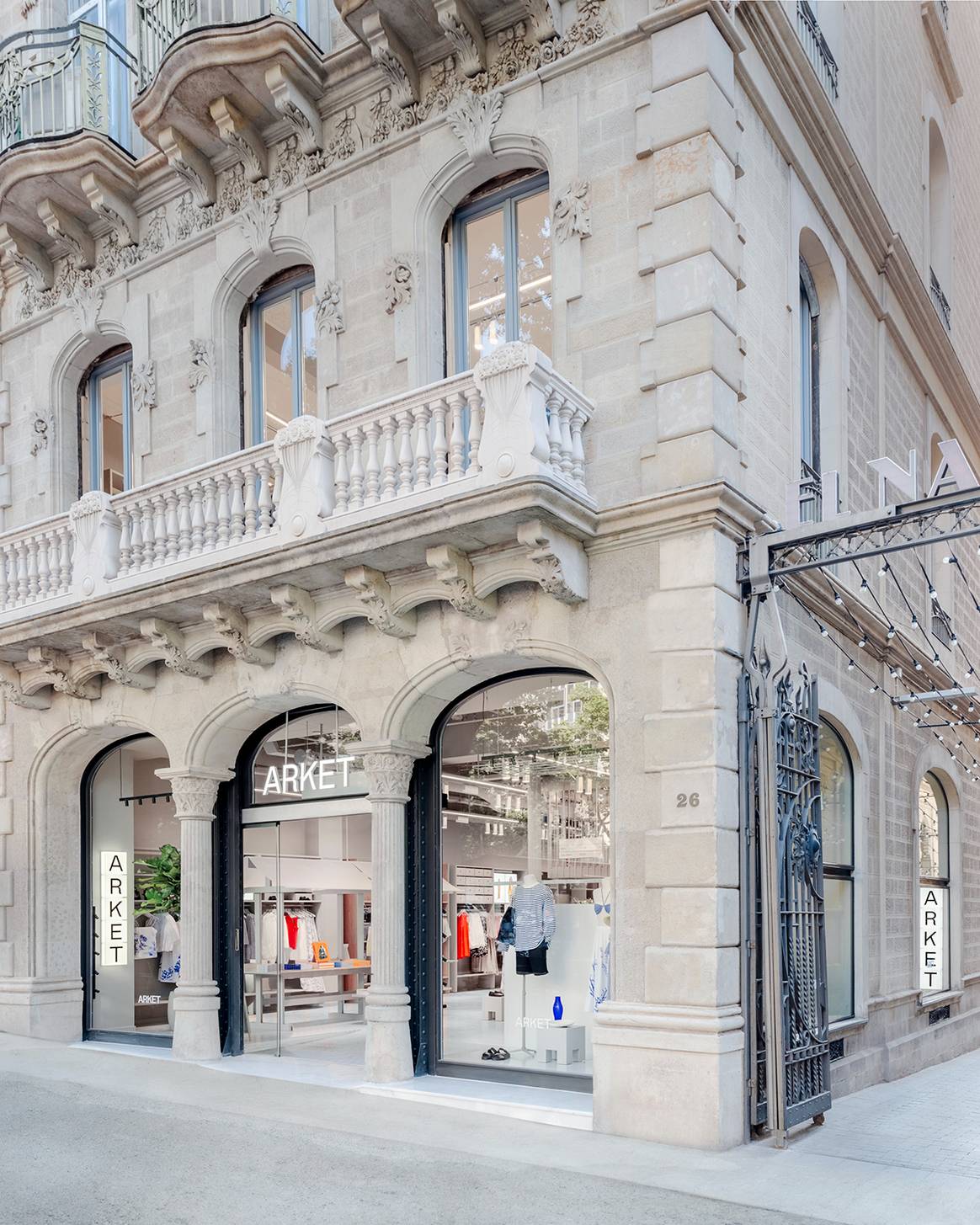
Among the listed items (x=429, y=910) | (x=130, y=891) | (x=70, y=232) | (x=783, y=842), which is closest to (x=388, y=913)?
(x=429, y=910)

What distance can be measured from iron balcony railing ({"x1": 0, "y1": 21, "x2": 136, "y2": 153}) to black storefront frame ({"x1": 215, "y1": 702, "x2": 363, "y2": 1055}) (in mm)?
6916

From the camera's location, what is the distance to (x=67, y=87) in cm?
1451

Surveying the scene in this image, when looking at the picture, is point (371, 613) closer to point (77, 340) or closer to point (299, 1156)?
point (299, 1156)

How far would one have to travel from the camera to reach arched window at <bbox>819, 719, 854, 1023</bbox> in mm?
11961

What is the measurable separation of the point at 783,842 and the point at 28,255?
1125cm

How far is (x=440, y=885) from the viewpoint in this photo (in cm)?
1162

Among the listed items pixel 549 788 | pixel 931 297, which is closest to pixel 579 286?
pixel 549 788

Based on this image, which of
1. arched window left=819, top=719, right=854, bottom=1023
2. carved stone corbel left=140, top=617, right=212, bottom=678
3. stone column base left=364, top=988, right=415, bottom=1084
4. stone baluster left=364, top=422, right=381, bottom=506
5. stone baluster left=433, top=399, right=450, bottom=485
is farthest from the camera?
carved stone corbel left=140, top=617, right=212, bottom=678

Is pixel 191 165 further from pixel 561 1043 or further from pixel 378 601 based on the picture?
pixel 561 1043

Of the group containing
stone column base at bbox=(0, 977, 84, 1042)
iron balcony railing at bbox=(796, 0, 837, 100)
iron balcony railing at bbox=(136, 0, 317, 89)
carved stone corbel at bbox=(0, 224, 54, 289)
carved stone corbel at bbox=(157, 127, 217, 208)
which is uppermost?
iron balcony railing at bbox=(136, 0, 317, 89)

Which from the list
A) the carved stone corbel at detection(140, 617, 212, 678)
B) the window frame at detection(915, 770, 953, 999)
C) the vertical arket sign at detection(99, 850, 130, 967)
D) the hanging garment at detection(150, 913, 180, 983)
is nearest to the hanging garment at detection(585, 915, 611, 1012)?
the carved stone corbel at detection(140, 617, 212, 678)

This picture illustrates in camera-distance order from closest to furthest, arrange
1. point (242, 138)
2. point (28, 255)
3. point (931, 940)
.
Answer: point (242, 138), point (28, 255), point (931, 940)

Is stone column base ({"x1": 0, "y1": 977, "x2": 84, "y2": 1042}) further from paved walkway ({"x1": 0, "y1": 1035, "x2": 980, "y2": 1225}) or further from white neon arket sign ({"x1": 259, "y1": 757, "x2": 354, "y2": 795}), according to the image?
white neon arket sign ({"x1": 259, "y1": 757, "x2": 354, "y2": 795})

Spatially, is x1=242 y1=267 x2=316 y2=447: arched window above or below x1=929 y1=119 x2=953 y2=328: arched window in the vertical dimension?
below
